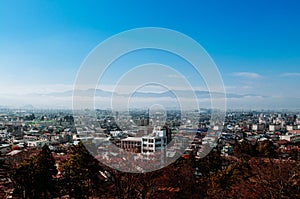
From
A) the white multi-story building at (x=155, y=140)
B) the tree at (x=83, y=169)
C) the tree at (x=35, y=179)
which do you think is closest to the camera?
the tree at (x=35, y=179)

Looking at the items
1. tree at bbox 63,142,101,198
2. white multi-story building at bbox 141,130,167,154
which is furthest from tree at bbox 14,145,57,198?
white multi-story building at bbox 141,130,167,154

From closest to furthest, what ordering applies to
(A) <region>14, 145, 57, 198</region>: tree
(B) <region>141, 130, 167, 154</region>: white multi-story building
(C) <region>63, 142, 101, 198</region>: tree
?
(A) <region>14, 145, 57, 198</region>: tree
(C) <region>63, 142, 101, 198</region>: tree
(B) <region>141, 130, 167, 154</region>: white multi-story building

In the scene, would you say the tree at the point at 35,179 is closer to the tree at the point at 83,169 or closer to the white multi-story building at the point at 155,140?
the tree at the point at 83,169

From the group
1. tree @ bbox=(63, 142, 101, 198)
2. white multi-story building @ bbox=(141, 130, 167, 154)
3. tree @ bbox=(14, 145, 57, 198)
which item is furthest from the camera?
white multi-story building @ bbox=(141, 130, 167, 154)

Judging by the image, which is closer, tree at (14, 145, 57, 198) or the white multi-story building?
tree at (14, 145, 57, 198)

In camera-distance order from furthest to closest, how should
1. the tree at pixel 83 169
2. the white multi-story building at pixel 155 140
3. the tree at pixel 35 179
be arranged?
1. the white multi-story building at pixel 155 140
2. the tree at pixel 83 169
3. the tree at pixel 35 179

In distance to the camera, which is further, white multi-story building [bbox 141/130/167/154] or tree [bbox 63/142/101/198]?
white multi-story building [bbox 141/130/167/154]

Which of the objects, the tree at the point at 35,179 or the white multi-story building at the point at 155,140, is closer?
the tree at the point at 35,179

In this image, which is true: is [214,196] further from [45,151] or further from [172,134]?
[172,134]

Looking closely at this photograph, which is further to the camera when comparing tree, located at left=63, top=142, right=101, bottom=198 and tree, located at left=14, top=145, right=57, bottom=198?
tree, located at left=63, top=142, right=101, bottom=198

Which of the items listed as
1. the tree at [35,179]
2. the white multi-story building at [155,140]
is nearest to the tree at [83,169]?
the tree at [35,179]

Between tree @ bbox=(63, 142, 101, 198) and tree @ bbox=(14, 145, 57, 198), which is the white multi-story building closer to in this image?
tree @ bbox=(63, 142, 101, 198)

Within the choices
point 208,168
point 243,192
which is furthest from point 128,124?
point 243,192
